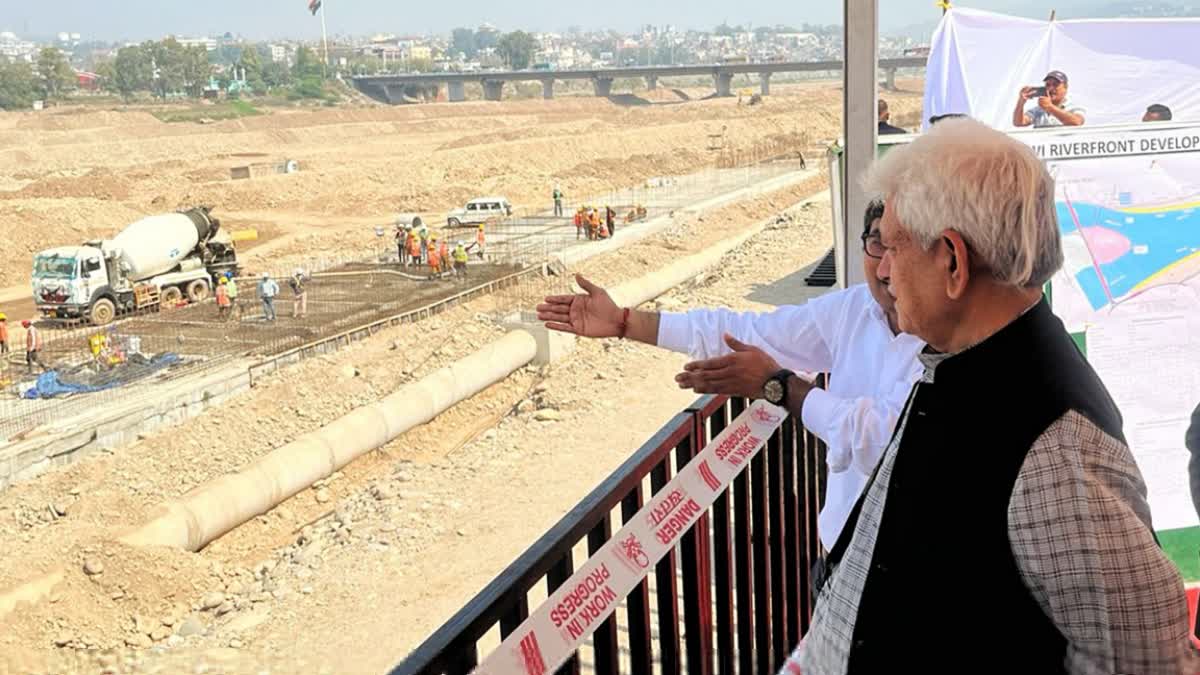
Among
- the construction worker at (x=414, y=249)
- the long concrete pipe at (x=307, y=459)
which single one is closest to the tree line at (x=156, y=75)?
the construction worker at (x=414, y=249)

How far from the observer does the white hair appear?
144 cm

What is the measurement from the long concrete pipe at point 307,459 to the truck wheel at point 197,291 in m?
9.09

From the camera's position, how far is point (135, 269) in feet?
76.9

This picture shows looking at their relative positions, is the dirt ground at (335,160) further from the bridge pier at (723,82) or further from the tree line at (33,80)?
the bridge pier at (723,82)

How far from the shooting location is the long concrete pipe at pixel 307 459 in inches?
495

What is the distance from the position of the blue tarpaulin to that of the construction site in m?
0.06

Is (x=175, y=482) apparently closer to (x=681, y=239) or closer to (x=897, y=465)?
(x=897, y=465)

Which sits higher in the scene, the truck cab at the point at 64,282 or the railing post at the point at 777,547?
the railing post at the point at 777,547

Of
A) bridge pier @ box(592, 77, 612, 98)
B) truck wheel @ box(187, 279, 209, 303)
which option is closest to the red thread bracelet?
truck wheel @ box(187, 279, 209, 303)

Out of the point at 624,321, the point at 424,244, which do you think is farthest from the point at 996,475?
the point at 424,244

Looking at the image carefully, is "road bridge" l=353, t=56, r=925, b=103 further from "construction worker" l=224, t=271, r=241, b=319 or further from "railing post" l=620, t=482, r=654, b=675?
"railing post" l=620, t=482, r=654, b=675

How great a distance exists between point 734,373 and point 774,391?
0.29 feet

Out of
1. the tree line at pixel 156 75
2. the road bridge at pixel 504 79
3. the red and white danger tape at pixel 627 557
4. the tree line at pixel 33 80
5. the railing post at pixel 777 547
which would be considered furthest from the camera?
the road bridge at pixel 504 79

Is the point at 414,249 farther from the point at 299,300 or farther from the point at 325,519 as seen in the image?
the point at 325,519
